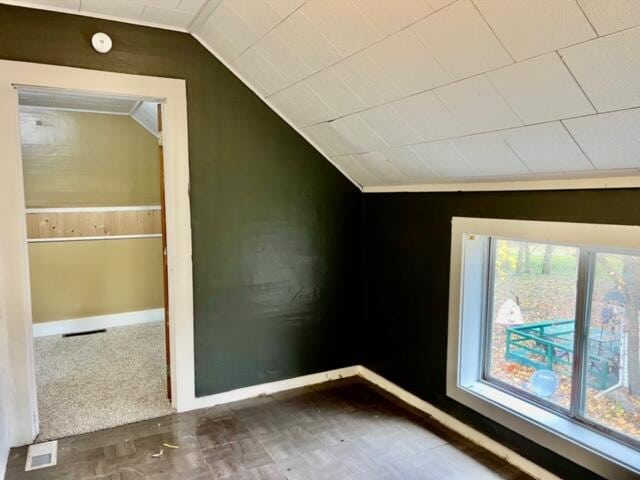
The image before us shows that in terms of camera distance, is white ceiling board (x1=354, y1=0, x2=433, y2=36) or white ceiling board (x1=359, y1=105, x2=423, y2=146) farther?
white ceiling board (x1=359, y1=105, x2=423, y2=146)

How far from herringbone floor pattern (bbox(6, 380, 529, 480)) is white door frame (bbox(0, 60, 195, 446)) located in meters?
0.32

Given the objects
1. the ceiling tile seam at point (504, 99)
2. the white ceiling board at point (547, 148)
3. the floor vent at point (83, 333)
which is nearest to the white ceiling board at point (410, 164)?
the white ceiling board at point (547, 148)

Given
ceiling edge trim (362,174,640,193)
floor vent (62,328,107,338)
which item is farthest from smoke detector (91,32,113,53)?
floor vent (62,328,107,338)

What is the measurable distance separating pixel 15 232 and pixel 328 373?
2.17m

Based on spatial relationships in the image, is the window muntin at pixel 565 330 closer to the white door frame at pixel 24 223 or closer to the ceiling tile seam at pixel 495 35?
the ceiling tile seam at pixel 495 35

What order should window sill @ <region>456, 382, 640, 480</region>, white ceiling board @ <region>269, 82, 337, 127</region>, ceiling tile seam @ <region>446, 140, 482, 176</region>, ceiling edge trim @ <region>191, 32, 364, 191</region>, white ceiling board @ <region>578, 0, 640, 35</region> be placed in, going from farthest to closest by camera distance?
ceiling edge trim @ <region>191, 32, 364, 191</region>
white ceiling board @ <region>269, 82, 337, 127</region>
ceiling tile seam @ <region>446, 140, 482, 176</region>
window sill @ <region>456, 382, 640, 480</region>
white ceiling board @ <region>578, 0, 640, 35</region>

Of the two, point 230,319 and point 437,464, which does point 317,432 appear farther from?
point 230,319

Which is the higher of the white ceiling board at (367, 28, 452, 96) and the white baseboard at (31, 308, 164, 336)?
the white ceiling board at (367, 28, 452, 96)

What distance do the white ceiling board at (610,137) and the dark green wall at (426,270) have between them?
20 cm

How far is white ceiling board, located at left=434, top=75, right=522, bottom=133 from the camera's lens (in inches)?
66.7

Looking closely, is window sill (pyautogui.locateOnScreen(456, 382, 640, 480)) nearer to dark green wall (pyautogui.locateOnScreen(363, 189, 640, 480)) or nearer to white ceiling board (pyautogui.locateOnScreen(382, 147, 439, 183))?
dark green wall (pyautogui.locateOnScreen(363, 189, 640, 480))

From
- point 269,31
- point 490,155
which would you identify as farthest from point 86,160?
point 490,155

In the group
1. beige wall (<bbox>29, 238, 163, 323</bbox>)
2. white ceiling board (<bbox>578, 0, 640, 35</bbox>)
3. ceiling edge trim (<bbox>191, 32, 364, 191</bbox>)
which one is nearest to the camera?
white ceiling board (<bbox>578, 0, 640, 35</bbox>)

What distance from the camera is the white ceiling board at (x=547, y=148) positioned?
1.70 metres
